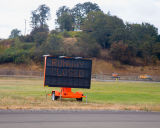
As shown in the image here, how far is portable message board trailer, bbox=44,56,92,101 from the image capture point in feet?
71.6

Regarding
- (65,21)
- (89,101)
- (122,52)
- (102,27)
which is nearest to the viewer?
(89,101)

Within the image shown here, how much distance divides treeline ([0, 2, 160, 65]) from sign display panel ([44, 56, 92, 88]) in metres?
68.3

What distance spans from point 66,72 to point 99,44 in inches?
3100

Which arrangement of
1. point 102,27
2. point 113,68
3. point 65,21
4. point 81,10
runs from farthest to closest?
point 81,10 → point 65,21 → point 102,27 → point 113,68

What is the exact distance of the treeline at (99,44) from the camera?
91.9 metres

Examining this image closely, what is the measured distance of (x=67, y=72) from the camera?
22.1m

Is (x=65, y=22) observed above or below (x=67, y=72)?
above

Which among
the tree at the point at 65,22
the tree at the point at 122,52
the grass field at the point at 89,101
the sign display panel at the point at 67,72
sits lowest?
the grass field at the point at 89,101
